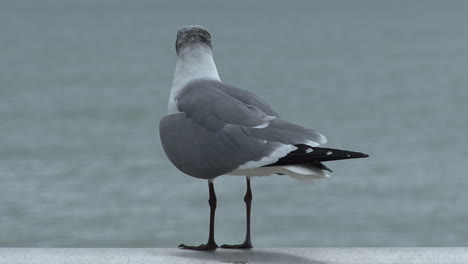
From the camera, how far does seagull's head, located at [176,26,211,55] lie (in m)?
4.57

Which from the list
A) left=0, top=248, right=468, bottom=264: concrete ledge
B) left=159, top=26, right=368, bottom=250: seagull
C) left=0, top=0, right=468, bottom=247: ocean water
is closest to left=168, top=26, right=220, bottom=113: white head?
left=159, top=26, right=368, bottom=250: seagull

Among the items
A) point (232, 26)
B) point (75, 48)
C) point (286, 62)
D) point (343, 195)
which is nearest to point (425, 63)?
point (286, 62)

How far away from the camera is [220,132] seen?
4.28 m

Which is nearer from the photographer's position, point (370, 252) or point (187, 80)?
point (370, 252)

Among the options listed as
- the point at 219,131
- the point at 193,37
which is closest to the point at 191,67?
the point at 193,37

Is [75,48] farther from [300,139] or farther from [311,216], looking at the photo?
[300,139]

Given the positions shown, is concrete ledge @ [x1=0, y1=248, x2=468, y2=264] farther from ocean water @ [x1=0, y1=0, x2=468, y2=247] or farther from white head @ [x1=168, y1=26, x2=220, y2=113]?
ocean water @ [x1=0, y1=0, x2=468, y2=247]

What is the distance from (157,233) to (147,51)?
71.8m

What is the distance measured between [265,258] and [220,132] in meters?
0.56

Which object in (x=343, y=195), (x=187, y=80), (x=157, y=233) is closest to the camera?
(x=187, y=80)

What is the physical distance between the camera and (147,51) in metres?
87.6

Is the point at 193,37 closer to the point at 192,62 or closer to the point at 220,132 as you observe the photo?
the point at 192,62

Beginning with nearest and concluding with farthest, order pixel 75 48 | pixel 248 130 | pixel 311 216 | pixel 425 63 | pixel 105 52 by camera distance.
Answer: pixel 248 130 < pixel 311 216 < pixel 425 63 < pixel 105 52 < pixel 75 48

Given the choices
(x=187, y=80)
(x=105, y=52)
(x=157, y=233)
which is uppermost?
(x=105, y=52)
